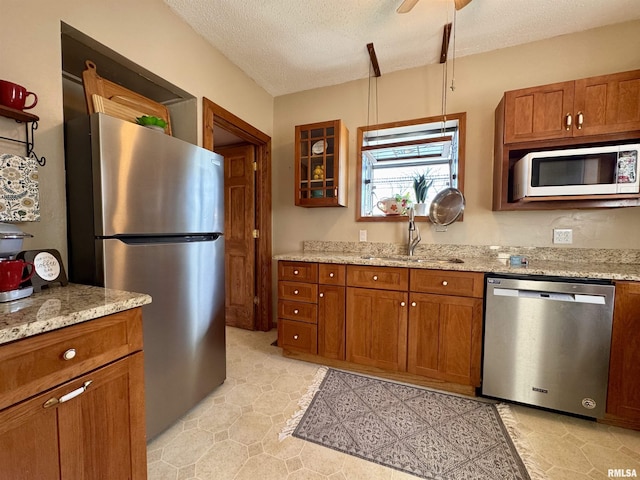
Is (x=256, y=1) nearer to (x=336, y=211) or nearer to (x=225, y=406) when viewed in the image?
(x=336, y=211)

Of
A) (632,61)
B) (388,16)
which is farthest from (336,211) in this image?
(632,61)

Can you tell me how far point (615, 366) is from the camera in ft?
4.94

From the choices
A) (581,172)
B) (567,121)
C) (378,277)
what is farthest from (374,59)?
(378,277)

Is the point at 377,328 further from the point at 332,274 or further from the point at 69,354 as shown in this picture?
the point at 69,354

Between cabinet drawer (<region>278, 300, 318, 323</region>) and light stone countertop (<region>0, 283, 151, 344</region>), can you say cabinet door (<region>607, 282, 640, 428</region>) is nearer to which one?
cabinet drawer (<region>278, 300, 318, 323</region>)

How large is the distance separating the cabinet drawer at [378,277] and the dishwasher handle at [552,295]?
573 mm

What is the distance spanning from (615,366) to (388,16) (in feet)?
8.40

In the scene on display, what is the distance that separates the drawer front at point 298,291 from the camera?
2.21m

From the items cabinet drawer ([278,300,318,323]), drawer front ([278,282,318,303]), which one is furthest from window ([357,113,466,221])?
cabinet drawer ([278,300,318,323])

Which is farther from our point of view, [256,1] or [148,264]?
[256,1]

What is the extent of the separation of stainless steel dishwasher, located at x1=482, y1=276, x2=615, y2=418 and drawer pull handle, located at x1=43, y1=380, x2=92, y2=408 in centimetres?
203

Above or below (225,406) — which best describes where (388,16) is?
above

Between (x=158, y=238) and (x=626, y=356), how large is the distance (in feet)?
8.71

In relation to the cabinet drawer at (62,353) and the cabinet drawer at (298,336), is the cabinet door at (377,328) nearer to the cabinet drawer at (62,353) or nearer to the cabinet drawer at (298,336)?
the cabinet drawer at (298,336)
